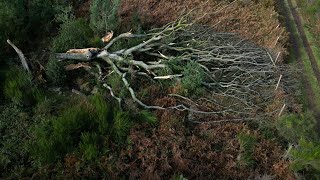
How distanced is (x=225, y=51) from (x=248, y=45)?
46.1 inches

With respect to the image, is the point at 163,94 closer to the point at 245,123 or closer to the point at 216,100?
the point at 216,100

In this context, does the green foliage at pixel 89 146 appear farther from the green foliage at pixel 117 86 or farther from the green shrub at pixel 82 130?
the green foliage at pixel 117 86

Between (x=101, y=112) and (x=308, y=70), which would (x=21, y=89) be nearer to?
(x=101, y=112)

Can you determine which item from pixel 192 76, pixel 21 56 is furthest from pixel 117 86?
pixel 21 56

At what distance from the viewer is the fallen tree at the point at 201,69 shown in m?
10.3

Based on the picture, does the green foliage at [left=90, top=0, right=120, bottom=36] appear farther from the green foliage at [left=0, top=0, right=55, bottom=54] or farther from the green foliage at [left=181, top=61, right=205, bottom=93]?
the green foliage at [left=181, top=61, right=205, bottom=93]

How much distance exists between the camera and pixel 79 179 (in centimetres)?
826

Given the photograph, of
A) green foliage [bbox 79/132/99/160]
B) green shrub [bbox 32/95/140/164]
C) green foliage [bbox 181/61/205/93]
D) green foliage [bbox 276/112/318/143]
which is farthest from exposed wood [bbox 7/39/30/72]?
green foliage [bbox 276/112/318/143]

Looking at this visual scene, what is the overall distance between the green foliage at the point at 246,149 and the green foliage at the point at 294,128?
0.95 metres

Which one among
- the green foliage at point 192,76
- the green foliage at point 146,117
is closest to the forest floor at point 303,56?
the green foliage at point 192,76

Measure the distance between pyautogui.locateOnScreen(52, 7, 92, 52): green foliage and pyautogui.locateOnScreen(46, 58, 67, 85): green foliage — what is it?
40.4 inches

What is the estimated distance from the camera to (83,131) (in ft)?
29.6

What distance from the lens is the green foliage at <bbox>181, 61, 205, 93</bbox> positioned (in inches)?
400

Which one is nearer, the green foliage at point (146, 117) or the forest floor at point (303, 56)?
the green foliage at point (146, 117)
